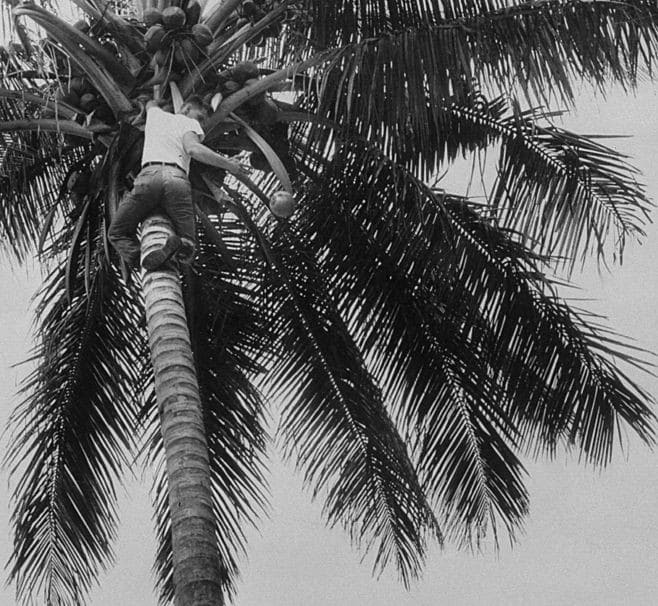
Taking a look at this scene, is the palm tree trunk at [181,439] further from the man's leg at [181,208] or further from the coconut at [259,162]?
the coconut at [259,162]

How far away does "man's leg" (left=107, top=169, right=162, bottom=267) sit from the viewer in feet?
25.2

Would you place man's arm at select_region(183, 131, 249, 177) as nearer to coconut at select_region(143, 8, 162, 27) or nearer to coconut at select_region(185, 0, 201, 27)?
coconut at select_region(143, 8, 162, 27)

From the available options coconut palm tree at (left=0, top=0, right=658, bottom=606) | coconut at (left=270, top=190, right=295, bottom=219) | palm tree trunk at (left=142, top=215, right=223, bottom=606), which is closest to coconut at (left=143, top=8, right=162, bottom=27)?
coconut palm tree at (left=0, top=0, right=658, bottom=606)

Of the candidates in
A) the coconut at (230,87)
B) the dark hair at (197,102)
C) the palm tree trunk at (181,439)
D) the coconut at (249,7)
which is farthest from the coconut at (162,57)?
the palm tree trunk at (181,439)

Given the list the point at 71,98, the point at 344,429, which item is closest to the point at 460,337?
the point at 344,429

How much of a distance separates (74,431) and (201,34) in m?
3.20

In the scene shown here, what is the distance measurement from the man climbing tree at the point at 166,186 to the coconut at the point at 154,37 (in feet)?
2.25

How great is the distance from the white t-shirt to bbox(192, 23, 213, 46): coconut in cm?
75

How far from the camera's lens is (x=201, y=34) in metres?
8.56

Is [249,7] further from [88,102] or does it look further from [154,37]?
[88,102]

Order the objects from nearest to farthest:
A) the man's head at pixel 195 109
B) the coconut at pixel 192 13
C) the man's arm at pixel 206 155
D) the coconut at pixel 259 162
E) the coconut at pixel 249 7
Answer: the man's arm at pixel 206 155
the man's head at pixel 195 109
the coconut at pixel 192 13
the coconut at pixel 249 7
the coconut at pixel 259 162

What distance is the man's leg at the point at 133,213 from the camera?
767 centimetres

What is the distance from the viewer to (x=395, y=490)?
33.4ft

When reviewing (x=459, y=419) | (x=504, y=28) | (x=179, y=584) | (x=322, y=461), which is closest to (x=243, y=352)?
(x=322, y=461)
